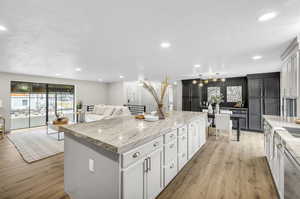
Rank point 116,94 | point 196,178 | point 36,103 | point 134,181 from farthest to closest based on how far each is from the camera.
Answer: point 116,94
point 36,103
point 196,178
point 134,181

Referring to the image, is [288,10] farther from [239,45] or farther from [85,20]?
[85,20]

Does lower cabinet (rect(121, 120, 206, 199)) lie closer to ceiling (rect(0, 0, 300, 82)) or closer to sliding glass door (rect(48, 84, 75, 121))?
ceiling (rect(0, 0, 300, 82))

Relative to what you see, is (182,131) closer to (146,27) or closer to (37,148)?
(146,27)

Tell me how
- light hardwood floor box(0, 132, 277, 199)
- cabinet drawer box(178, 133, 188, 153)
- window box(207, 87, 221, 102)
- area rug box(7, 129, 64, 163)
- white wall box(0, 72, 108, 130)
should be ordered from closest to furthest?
1. light hardwood floor box(0, 132, 277, 199)
2. cabinet drawer box(178, 133, 188, 153)
3. area rug box(7, 129, 64, 163)
4. white wall box(0, 72, 108, 130)
5. window box(207, 87, 221, 102)

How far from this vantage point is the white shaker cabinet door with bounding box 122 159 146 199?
3.95 feet

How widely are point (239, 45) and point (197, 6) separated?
60.5 inches

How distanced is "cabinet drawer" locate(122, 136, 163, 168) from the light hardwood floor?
30.5 inches

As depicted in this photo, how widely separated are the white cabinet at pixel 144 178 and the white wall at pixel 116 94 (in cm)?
694

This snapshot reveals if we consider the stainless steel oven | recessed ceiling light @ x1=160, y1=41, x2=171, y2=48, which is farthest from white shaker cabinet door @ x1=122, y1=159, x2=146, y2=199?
recessed ceiling light @ x1=160, y1=41, x2=171, y2=48

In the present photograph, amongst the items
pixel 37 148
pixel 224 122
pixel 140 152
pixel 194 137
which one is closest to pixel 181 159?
pixel 194 137

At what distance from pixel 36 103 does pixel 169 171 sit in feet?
22.8

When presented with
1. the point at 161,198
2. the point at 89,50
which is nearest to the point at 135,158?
the point at 161,198

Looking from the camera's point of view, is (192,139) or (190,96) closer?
(192,139)

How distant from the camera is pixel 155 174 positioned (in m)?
A: 1.63
